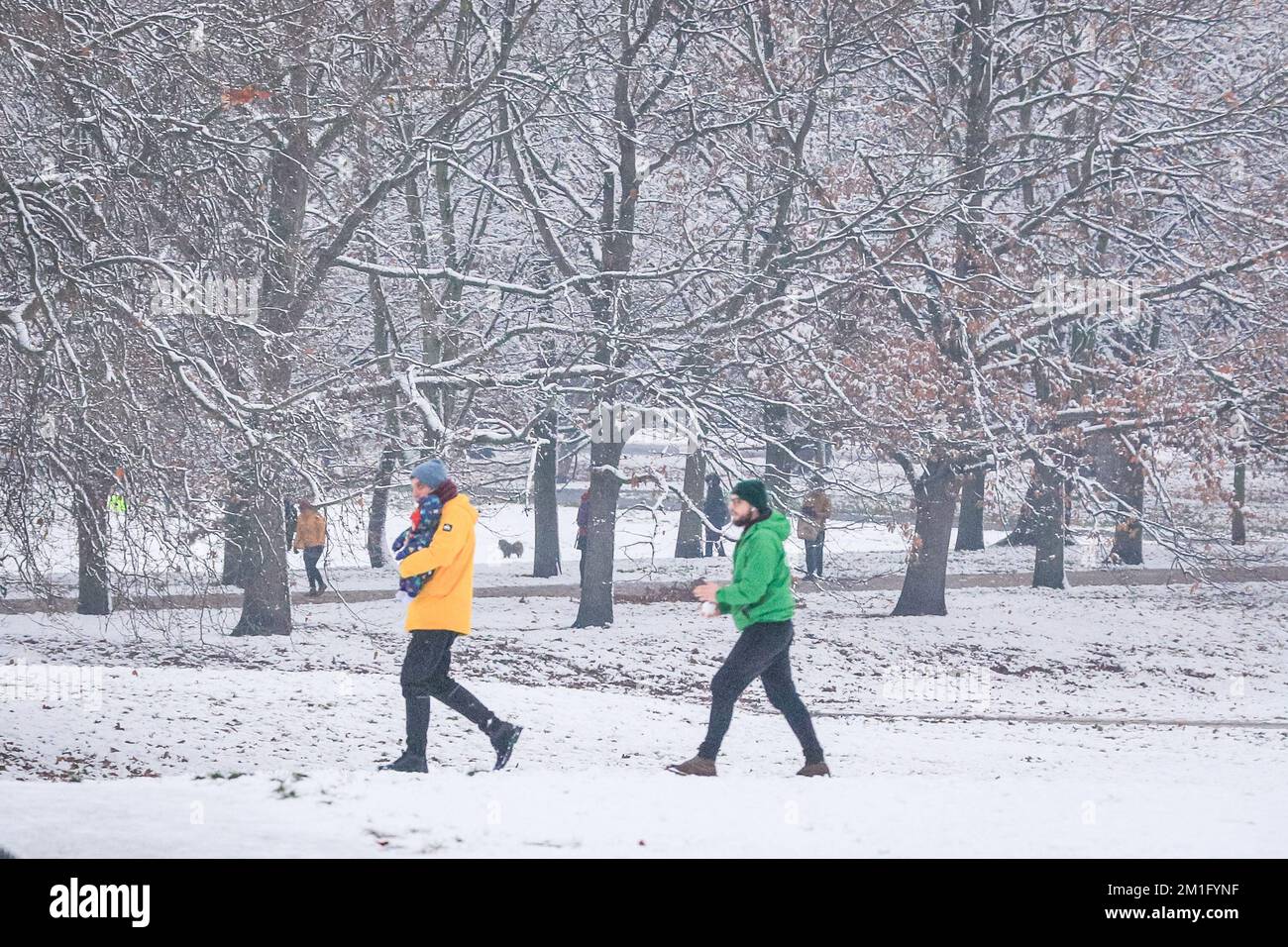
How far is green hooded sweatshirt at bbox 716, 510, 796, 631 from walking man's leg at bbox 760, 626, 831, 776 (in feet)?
0.75

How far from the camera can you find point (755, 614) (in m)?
8.06

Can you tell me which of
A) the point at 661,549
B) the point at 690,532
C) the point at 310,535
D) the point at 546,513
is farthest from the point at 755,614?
the point at 661,549

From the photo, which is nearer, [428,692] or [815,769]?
[428,692]

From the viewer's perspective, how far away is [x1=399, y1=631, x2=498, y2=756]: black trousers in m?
8.06

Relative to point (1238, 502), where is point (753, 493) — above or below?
below

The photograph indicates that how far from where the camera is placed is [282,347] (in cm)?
1448

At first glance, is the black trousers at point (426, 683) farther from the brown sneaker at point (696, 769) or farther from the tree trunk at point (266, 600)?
the tree trunk at point (266, 600)

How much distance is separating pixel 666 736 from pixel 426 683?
3641 millimetres

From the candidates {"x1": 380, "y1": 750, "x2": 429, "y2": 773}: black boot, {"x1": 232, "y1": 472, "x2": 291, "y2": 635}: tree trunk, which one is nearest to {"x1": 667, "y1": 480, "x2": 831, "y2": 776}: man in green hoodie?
{"x1": 380, "y1": 750, "x2": 429, "y2": 773}: black boot

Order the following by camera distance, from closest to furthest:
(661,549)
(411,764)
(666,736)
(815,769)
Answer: (411,764)
(815,769)
(666,736)
(661,549)

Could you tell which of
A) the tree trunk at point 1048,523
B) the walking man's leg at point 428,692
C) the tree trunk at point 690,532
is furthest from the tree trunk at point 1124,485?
the walking man's leg at point 428,692

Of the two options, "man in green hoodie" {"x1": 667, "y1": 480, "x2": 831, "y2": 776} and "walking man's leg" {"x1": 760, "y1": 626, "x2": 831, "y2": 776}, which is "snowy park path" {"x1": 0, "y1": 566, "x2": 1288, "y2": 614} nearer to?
"walking man's leg" {"x1": 760, "y1": 626, "x2": 831, "y2": 776}

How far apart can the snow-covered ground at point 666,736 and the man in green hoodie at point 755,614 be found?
42 centimetres

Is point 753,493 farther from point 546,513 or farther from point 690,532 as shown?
point 690,532
